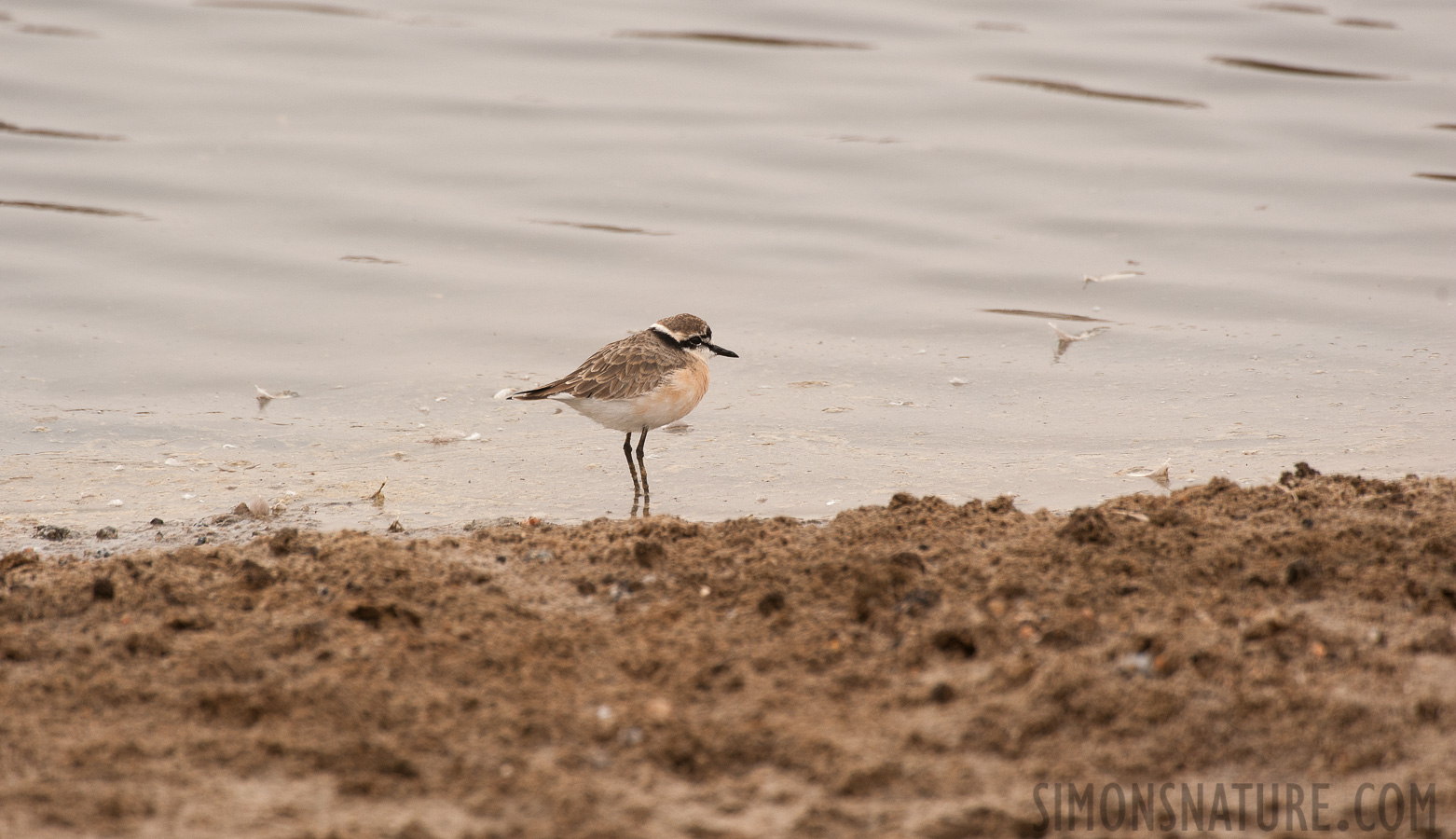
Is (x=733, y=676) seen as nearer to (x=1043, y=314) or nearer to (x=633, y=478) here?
(x=633, y=478)

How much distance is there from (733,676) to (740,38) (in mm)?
13239

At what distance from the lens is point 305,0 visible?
1647 centimetres

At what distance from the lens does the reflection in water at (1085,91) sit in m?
13.9

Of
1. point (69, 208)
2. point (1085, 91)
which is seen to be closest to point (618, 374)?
point (69, 208)

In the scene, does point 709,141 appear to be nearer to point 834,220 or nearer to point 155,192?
point 834,220

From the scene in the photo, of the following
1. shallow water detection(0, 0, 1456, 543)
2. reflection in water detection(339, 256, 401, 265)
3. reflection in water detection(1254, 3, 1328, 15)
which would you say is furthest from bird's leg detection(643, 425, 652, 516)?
reflection in water detection(1254, 3, 1328, 15)

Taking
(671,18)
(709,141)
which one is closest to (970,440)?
(709,141)

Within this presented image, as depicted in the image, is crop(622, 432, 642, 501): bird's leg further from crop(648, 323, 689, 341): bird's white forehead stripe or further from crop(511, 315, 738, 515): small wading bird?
crop(648, 323, 689, 341): bird's white forehead stripe

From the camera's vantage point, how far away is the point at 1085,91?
14359 mm

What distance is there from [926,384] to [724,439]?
168cm

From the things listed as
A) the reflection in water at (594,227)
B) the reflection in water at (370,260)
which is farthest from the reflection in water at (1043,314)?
the reflection in water at (370,260)

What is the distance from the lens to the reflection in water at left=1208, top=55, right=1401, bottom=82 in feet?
47.5

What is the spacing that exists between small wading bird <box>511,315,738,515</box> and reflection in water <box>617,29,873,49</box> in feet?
29.9

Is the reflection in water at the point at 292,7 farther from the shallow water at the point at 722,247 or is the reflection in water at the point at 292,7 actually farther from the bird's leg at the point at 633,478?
the bird's leg at the point at 633,478
